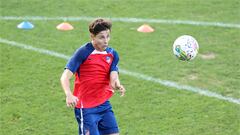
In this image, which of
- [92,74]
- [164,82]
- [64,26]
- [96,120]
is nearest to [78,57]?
[92,74]

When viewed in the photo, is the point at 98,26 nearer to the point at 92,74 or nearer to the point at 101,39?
the point at 101,39

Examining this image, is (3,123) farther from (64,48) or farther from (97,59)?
(64,48)

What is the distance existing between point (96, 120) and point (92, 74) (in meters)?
0.52

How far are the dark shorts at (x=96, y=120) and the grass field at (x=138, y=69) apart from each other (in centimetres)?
88

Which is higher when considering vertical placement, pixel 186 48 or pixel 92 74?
pixel 92 74

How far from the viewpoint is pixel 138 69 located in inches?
356

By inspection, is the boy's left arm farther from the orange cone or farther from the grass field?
the orange cone

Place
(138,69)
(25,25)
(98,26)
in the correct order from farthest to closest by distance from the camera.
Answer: (25,25) → (138,69) → (98,26)

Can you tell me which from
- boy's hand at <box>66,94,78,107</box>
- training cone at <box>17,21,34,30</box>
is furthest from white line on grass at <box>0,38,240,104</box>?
boy's hand at <box>66,94,78,107</box>

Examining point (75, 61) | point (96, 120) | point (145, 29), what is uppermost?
point (75, 61)

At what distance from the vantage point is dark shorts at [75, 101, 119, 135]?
5.91 metres

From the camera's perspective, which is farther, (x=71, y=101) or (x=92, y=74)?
(x=92, y=74)

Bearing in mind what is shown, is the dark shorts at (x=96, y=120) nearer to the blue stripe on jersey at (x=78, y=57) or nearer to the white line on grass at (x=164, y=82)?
the blue stripe on jersey at (x=78, y=57)

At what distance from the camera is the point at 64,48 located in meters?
9.96
